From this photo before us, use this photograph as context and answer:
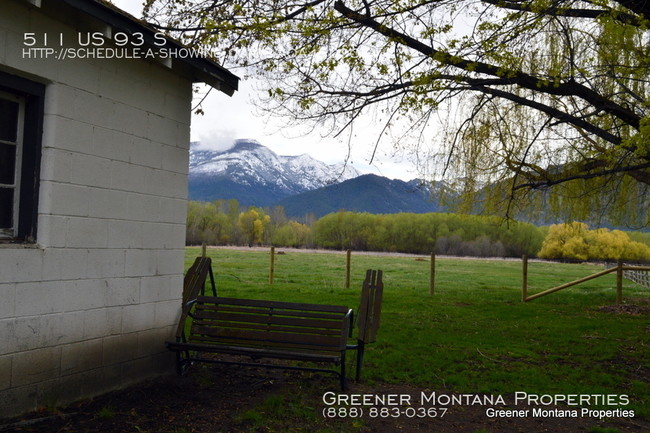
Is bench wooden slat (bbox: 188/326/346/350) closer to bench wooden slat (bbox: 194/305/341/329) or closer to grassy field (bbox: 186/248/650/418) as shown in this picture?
bench wooden slat (bbox: 194/305/341/329)

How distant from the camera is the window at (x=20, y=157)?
14.2ft

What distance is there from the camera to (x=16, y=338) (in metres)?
4.20

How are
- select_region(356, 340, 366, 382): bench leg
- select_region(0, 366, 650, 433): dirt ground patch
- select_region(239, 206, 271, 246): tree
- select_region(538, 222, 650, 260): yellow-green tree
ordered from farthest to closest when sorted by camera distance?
select_region(239, 206, 271, 246): tree, select_region(538, 222, 650, 260): yellow-green tree, select_region(356, 340, 366, 382): bench leg, select_region(0, 366, 650, 433): dirt ground patch

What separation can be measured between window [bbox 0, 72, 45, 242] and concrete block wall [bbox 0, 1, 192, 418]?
0.07m

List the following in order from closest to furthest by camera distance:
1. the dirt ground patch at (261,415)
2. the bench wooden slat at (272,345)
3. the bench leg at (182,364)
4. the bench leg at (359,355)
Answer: the dirt ground patch at (261,415), the bench wooden slat at (272,345), the bench leg at (182,364), the bench leg at (359,355)

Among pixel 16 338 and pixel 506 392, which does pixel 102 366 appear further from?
pixel 506 392

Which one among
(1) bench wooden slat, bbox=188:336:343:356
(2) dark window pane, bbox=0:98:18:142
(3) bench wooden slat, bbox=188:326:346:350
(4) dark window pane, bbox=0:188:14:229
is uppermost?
(2) dark window pane, bbox=0:98:18:142

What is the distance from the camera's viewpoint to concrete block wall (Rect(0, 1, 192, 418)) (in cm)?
427

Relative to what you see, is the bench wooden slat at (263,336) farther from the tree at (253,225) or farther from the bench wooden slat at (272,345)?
the tree at (253,225)

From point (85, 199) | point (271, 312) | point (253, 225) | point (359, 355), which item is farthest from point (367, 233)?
point (85, 199)

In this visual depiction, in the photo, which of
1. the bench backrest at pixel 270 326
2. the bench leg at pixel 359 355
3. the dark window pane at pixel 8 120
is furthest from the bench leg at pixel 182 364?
the dark window pane at pixel 8 120

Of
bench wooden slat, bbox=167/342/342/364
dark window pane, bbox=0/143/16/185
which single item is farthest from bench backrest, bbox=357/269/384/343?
dark window pane, bbox=0/143/16/185

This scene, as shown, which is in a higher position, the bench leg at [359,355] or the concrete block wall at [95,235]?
the concrete block wall at [95,235]

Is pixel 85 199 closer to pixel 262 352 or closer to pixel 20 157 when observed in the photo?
pixel 20 157
